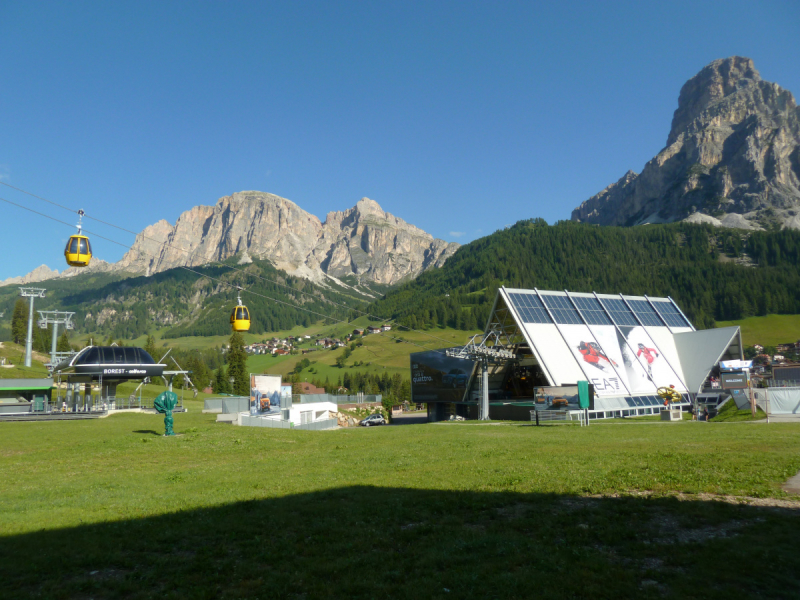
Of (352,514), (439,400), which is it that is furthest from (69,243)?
(439,400)

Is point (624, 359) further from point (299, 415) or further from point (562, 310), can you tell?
point (299, 415)

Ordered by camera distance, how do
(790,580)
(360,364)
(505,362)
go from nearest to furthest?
(790,580) → (505,362) → (360,364)

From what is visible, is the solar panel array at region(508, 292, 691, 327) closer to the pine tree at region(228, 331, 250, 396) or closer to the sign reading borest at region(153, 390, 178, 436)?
the sign reading borest at region(153, 390, 178, 436)

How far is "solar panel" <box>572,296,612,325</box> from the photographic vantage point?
57153mm

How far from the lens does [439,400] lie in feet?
215

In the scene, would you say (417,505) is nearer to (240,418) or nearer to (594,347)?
(240,418)

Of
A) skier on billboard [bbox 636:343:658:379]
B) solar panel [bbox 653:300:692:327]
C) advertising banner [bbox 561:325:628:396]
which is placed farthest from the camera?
solar panel [bbox 653:300:692:327]

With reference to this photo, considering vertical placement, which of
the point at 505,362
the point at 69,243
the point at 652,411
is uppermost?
the point at 69,243

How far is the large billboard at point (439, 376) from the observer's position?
62719mm

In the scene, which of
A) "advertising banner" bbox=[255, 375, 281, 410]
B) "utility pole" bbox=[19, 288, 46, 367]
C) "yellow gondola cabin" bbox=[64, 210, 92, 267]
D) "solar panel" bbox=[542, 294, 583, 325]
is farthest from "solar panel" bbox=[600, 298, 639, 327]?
"utility pole" bbox=[19, 288, 46, 367]

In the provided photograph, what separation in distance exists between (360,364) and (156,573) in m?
180

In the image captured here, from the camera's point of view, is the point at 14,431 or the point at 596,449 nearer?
the point at 596,449

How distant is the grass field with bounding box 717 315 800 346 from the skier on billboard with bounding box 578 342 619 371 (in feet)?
462

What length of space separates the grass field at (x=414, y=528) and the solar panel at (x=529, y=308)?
1384 inches
